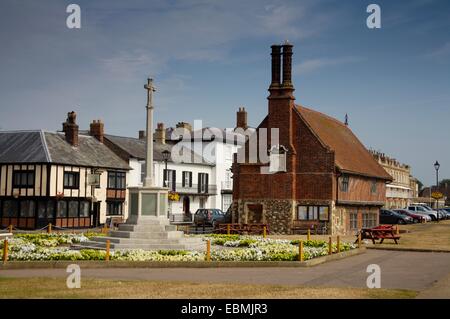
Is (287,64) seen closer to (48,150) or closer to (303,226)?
(303,226)

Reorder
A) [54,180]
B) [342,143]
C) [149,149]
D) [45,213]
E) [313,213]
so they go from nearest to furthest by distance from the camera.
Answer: [149,149] < [313,213] < [45,213] < [54,180] < [342,143]

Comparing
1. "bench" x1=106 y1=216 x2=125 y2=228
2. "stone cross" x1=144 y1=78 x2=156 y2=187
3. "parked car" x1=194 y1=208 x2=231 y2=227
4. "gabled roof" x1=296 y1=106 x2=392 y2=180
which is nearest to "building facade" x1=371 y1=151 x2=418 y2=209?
"gabled roof" x1=296 y1=106 x2=392 y2=180

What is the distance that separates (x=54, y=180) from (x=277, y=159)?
18233mm

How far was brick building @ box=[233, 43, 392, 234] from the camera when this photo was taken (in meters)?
42.8

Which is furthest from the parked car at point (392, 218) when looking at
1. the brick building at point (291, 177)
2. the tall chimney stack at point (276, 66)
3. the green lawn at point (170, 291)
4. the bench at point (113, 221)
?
the green lawn at point (170, 291)

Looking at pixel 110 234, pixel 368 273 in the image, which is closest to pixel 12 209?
pixel 110 234

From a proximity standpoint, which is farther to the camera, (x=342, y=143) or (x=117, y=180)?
(x=117, y=180)

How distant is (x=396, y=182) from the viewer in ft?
380

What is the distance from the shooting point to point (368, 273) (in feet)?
63.7

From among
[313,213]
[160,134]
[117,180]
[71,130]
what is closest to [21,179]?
[71,130]

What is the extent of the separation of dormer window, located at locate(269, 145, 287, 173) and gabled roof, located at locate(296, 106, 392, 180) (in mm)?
2722

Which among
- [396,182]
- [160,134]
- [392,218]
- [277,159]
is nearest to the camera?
[277,159]

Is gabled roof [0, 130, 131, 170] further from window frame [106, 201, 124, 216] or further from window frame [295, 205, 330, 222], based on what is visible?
window frame [295, 205, 330, 222]
